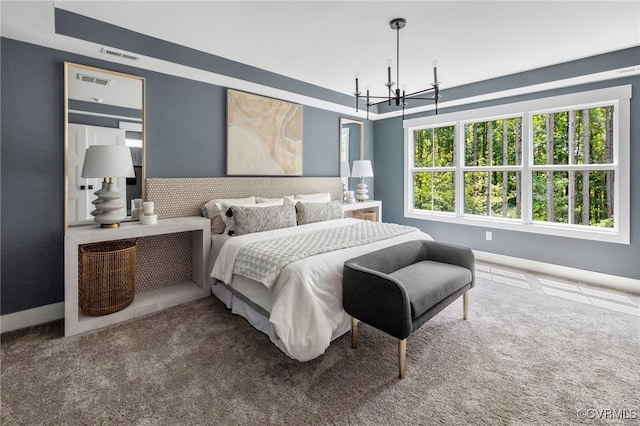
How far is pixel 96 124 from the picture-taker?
113 inches

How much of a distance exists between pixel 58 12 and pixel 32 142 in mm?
1064

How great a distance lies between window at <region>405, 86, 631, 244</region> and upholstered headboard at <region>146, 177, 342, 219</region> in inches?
90.7

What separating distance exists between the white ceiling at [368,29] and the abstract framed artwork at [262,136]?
0.52 metres

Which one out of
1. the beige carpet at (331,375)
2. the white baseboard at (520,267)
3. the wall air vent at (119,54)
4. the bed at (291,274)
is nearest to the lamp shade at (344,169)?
the bed at (291,274)

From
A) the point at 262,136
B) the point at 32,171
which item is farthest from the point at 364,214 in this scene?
the point at 32,171

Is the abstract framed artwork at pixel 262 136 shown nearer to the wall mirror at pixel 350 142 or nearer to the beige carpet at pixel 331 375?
the wall mirror at pixel 350 142

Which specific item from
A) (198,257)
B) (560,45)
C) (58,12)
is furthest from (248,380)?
(560,45)

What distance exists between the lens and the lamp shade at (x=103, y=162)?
8.49ft

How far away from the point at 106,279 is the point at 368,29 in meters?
3.16

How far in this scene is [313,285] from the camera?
2102 mm

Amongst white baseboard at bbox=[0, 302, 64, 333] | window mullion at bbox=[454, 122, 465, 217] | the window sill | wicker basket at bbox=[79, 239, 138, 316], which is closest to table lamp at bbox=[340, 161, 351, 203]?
the window sill

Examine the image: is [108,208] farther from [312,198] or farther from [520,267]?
[520,267]

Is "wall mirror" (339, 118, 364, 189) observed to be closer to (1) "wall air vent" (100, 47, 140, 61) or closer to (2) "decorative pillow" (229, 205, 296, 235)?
(2) "decorative pillow" (229, 205, 296, 235)

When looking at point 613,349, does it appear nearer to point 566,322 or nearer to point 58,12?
point 566,322
